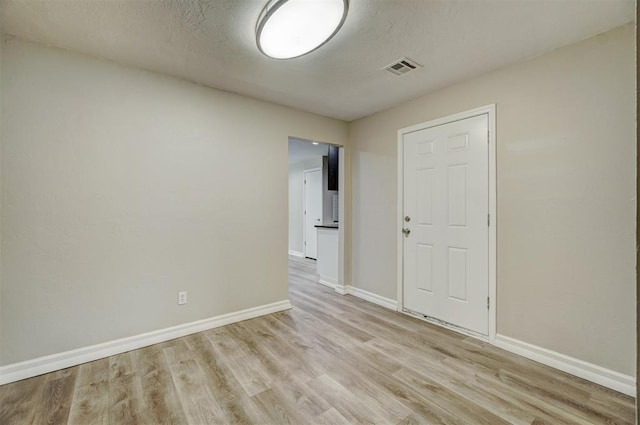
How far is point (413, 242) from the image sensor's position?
3.11 meters

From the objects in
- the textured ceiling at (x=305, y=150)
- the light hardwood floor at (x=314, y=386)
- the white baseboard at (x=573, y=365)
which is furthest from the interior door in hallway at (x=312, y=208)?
the white baseboard at (x=573, y=365)

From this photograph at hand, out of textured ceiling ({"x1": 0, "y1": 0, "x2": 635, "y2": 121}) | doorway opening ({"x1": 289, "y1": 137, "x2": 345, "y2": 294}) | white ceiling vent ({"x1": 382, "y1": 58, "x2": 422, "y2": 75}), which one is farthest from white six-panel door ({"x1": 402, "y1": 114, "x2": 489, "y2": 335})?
doorway opening ({"x1": 289, "y1": 137, "x2": 345, "y2": 294})

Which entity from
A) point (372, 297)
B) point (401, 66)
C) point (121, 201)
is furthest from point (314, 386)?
point (401, 66)

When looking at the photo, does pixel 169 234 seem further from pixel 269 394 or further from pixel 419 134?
pixel 419 134

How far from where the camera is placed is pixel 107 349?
2.24m

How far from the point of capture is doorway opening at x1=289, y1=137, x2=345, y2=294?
4117 mm

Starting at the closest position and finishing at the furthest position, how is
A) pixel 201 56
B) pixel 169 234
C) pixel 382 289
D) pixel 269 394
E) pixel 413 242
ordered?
pixel 269 394 < pixel 201 56 < pixel 169 234 < pixel 413 242 < pixel 382 289

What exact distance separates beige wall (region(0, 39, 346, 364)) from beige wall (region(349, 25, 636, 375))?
2313mm

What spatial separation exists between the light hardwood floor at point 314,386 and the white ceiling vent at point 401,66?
239cm

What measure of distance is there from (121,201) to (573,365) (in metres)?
3.69

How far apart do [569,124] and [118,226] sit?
3596 mm

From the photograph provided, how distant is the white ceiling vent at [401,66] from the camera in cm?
228

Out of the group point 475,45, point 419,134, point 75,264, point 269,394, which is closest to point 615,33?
point 475,45

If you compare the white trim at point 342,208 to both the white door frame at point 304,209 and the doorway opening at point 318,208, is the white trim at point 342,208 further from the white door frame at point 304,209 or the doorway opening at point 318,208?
the white door frame at point 304,209
